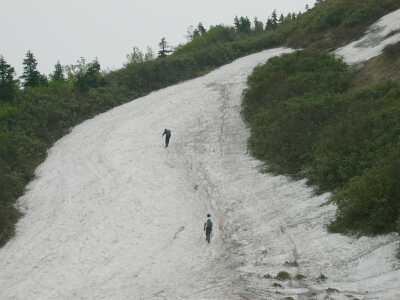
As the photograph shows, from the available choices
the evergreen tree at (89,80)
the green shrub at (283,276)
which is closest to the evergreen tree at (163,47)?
the evergreen tree at (89,80)

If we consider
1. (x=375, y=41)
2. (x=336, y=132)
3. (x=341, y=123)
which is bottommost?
(x=336, y=132)

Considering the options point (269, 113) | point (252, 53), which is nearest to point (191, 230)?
point (269, 113)

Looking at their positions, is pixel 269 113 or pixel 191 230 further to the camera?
pixel 269 113

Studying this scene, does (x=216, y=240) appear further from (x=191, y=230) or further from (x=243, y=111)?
(x=243, y=111)

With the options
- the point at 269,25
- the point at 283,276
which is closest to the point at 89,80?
the point at 283,276

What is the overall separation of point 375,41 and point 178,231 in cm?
3186

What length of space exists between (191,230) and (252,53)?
4715cm

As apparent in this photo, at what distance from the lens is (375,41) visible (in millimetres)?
50656

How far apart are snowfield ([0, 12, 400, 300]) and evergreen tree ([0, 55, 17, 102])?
8.23 m

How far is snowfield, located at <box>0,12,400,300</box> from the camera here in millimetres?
19766

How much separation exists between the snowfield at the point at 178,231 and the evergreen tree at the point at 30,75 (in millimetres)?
14301

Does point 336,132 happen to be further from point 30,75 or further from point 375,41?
point 30,75

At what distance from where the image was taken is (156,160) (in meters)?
39.5

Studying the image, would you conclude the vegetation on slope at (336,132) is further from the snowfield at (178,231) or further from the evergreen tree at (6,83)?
the evergreen tree at (6,83)
